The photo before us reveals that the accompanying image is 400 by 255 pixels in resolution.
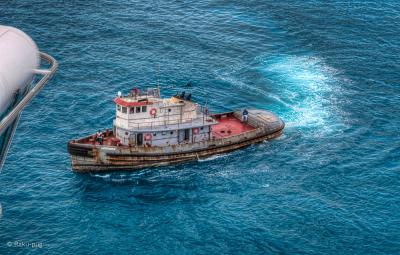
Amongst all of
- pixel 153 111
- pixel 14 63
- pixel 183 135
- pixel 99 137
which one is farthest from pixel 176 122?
pixel 14 63

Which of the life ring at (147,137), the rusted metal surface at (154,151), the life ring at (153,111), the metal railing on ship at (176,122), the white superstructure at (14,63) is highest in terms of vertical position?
the white superstructure at (14,63)

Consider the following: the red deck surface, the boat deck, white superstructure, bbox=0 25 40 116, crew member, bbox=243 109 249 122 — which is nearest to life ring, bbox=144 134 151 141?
the boat deck

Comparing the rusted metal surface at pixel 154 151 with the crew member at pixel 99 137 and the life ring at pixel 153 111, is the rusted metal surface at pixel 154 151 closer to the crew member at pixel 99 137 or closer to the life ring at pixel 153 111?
the crew member at pixel 99 137

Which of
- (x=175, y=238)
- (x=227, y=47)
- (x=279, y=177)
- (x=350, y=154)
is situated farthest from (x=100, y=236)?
(x=227, y=47)

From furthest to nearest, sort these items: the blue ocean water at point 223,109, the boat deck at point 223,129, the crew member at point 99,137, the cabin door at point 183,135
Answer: the cabin door at point 183,135 < the boat deck at point 223,129 < the crew member at point 99,137 < the blue ocean water at point 223,109

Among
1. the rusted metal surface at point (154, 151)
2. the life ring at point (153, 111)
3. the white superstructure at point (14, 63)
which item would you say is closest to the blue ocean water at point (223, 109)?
the rusted metal surface at point (154, 151)

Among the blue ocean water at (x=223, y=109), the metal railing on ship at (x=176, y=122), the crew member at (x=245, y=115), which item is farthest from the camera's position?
the crew member at (x=245, y=115)
